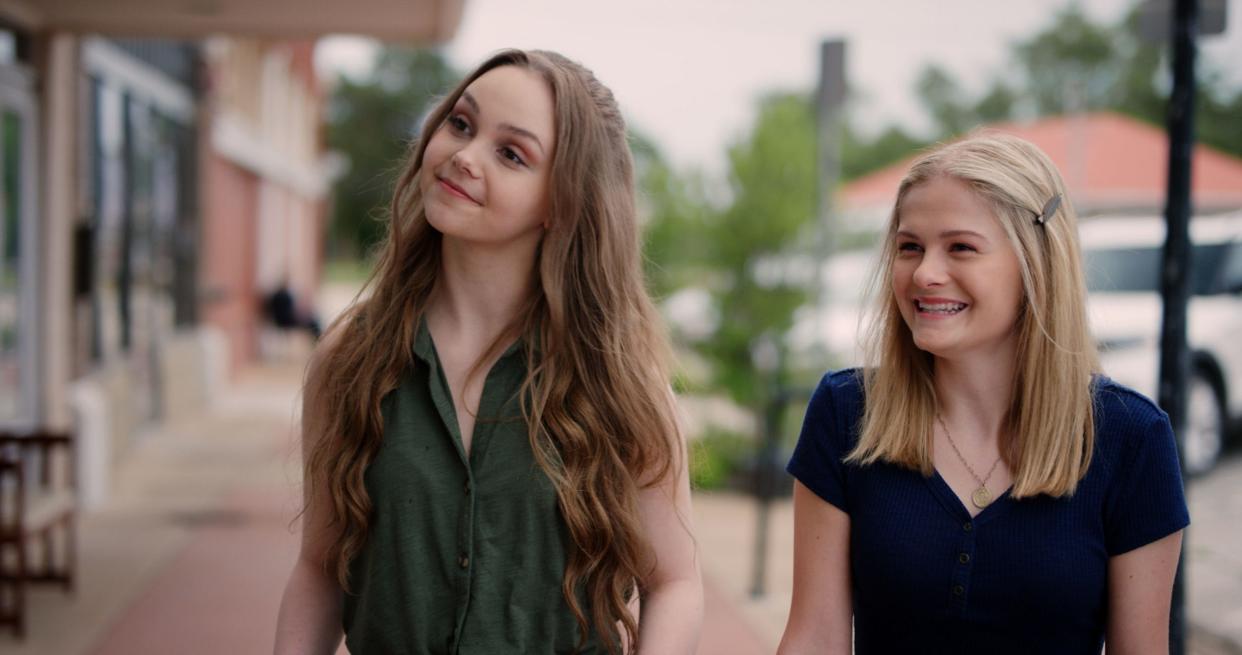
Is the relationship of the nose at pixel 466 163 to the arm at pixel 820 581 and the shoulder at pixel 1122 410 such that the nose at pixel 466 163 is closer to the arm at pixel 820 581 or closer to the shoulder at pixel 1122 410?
the arm at pixel 820 581

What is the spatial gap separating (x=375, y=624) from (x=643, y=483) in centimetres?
47

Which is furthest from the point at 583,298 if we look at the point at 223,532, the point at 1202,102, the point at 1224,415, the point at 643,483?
the point at 1202,102

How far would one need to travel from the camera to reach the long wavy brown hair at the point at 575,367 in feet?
6.17

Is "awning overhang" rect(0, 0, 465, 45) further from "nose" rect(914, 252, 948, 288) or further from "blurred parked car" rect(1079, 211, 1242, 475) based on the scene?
"nose" rect(914, 252, 948, 288)

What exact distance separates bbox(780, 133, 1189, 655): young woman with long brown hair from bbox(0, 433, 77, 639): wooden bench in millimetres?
4465

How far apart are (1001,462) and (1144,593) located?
0.93 ft

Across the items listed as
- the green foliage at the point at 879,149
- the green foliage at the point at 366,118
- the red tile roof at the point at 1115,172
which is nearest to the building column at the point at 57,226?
the red tile roof at the point at 1115,172

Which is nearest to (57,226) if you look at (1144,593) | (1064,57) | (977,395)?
(977,395)

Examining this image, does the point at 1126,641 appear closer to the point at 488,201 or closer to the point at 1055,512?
the point at 1055,512

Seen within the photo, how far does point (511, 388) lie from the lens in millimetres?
1925

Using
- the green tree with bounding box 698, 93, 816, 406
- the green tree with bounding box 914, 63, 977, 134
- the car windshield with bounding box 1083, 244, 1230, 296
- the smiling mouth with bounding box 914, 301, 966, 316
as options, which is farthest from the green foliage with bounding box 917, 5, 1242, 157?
the smiling mouth with bounding box 914, 301, 966, 316

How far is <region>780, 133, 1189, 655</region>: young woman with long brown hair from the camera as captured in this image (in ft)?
6.07

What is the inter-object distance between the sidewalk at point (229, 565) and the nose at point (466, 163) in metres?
1.70

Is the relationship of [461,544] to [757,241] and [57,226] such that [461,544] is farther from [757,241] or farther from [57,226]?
[757,241]
